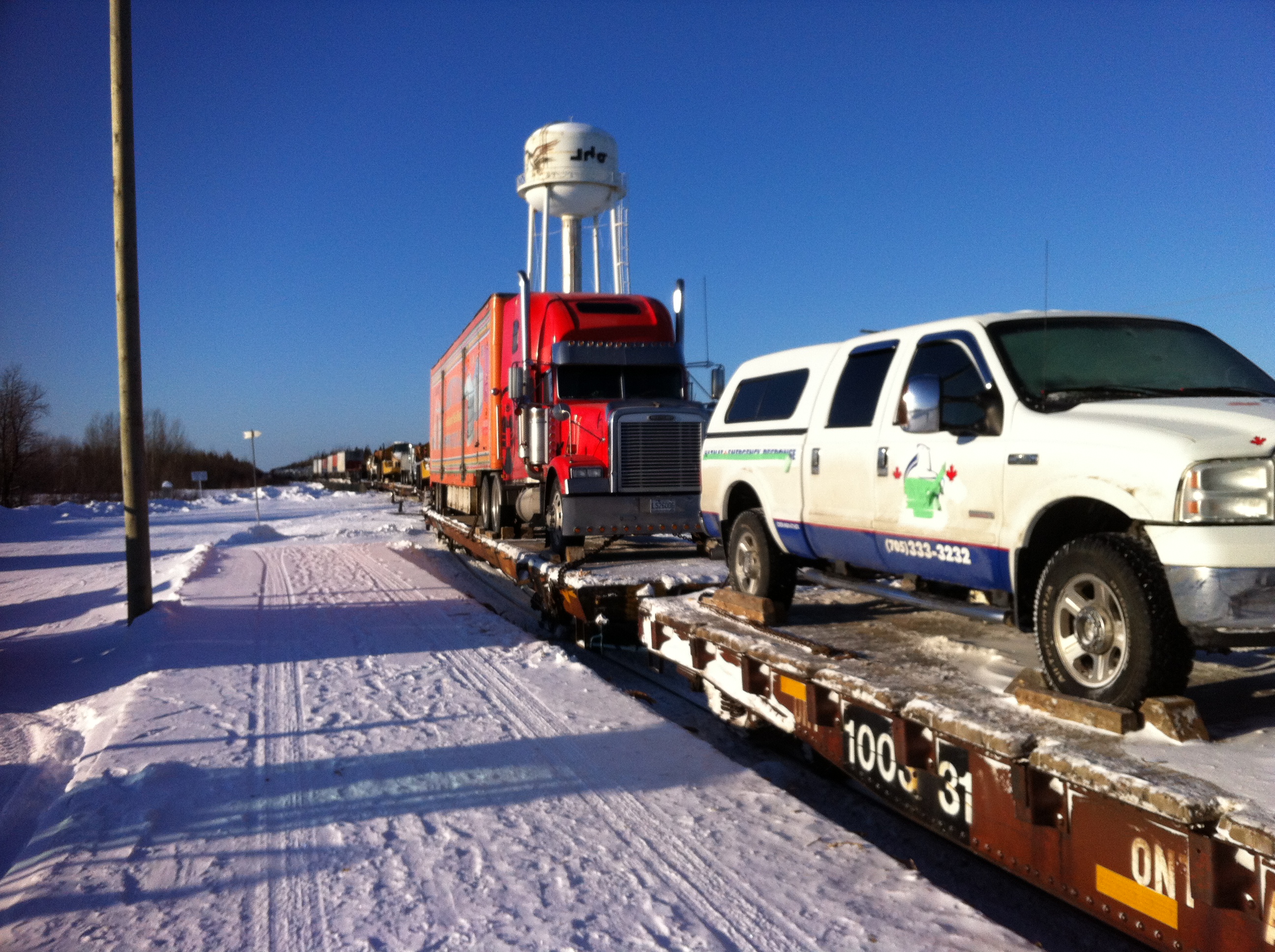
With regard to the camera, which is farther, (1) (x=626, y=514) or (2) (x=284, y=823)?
(1) (x=626, y=514)

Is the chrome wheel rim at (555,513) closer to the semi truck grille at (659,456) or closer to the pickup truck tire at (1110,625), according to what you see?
the semi truck grille at (659,456)

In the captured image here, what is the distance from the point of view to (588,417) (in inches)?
464

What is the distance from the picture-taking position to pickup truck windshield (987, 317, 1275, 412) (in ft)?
14.7

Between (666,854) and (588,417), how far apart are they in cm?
749

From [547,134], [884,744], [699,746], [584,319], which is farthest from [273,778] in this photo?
[547,134]

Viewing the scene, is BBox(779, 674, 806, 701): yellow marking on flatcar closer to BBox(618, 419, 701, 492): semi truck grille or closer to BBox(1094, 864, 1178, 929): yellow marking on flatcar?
BBox(1094, 864, 1178, 929): yellow marking on flatcar

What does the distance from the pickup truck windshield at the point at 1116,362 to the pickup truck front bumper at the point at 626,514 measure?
21.8 ft

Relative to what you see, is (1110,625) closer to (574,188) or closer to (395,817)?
(395,817)

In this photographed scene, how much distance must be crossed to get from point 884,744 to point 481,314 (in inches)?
495

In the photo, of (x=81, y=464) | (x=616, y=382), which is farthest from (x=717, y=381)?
(x=81, y=464)

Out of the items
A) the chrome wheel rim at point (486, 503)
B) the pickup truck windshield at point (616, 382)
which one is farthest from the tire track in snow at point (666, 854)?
the chrome wheel rim at point (486, 503)

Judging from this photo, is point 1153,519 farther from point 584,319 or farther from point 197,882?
point 584,319

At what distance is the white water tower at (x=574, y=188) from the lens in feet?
98.4

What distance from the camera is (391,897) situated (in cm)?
438
